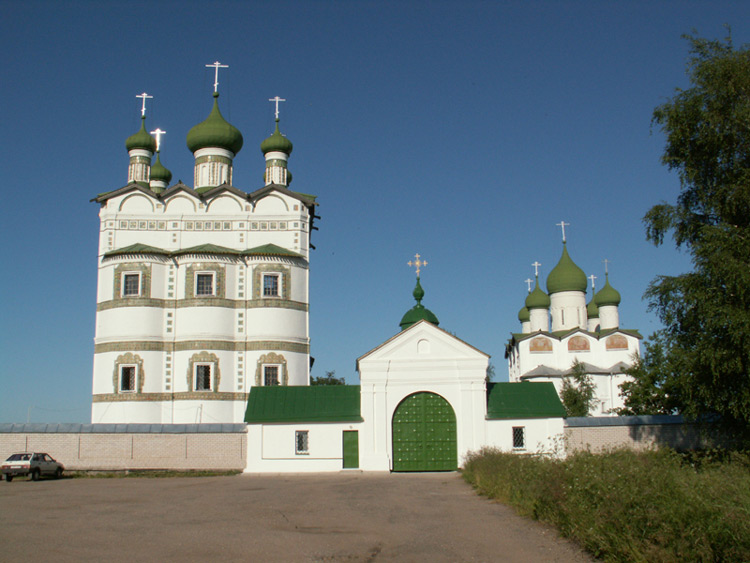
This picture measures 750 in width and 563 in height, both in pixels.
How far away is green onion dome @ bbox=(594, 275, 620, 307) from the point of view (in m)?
52.4

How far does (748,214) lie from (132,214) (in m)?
25.0

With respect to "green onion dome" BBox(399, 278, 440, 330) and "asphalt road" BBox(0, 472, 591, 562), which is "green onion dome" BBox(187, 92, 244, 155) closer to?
"green onion dome" BBox(399, 278, 440, 330)

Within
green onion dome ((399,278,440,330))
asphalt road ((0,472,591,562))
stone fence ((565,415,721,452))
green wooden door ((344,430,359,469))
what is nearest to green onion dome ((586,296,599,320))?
green onion dome ((399,278,440,330))

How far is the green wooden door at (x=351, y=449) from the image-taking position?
25.4 m

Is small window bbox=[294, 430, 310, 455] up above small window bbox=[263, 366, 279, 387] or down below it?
below

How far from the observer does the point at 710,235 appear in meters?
16.7

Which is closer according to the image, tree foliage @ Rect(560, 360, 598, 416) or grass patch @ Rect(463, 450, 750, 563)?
grass patch @ Rect(463, 450, 750, 563)

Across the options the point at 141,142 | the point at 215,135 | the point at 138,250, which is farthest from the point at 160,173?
the point at 138,250

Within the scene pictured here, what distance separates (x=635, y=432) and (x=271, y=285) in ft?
52.3

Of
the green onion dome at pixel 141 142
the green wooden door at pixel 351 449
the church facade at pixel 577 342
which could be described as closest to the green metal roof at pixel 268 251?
the green onion dome at pixel 141 142

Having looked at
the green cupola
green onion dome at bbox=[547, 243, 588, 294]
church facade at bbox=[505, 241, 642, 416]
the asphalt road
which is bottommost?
the asphalt road

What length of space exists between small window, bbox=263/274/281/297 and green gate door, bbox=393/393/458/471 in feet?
29.9

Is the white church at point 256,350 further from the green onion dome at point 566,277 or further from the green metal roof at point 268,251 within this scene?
the green onion dome at point 566,277

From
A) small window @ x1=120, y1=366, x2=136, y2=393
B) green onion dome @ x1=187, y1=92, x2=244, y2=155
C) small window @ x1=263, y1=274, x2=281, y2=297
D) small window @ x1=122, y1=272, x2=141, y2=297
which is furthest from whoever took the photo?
green onion dome @ x1=187, y1=92, x2=244, y2=155
